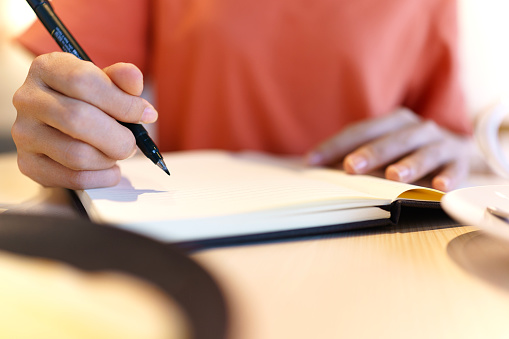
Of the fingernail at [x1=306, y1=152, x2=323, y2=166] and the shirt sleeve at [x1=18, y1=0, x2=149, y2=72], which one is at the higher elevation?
the shirt sleeve at [x1=18, y1=0, x2=149, y2=72]

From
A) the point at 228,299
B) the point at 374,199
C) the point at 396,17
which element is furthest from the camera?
the point at 396,17

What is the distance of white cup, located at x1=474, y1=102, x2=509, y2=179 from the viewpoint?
1.33 ft

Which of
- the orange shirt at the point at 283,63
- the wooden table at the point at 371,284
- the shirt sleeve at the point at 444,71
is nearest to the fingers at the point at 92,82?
the wooden table at the point at 371,284

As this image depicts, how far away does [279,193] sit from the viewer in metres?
0.31

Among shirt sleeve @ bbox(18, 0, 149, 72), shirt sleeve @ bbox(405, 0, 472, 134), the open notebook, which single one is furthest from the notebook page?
shirt sleeve @ bbox(405, 0, 472, 134)

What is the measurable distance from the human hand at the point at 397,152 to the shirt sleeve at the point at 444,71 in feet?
0.82

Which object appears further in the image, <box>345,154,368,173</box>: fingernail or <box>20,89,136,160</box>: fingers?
<box>345,154,368,173</box>: fingernail

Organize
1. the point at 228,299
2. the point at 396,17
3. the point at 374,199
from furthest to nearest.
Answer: the point at 396,17 → the point at 374,199 → the point at 228,299

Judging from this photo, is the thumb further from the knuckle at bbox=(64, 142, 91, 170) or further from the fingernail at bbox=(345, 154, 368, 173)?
the fingernail at bbox=(345, 154, 368, 173)

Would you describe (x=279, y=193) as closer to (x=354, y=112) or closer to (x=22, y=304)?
(x=22, y=304)

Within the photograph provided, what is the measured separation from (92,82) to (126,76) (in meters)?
0.02

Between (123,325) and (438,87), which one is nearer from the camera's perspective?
(123,325)

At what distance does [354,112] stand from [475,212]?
0.59 m

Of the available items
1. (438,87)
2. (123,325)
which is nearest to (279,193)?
(123,325)
